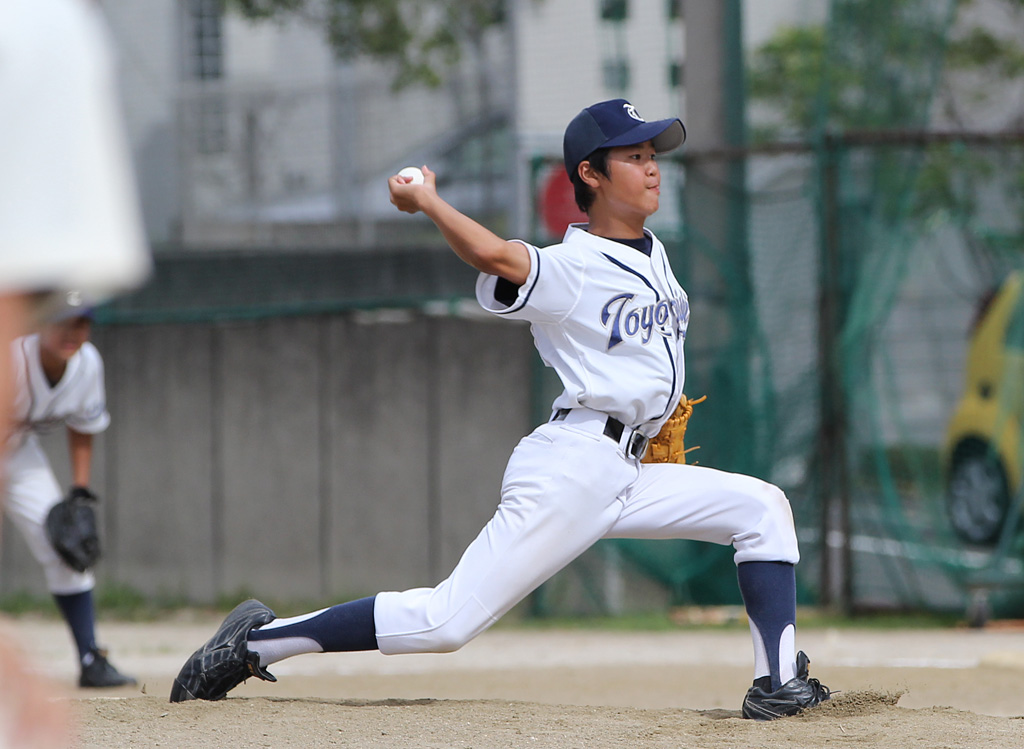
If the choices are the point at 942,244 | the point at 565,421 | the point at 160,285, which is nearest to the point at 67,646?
the point at 160,285

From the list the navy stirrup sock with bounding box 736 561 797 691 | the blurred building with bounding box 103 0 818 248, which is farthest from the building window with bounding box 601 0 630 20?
the navy stirrup sock with bounding box 736 561 797 691

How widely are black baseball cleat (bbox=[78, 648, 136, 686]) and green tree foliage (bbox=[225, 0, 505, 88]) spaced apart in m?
5.46

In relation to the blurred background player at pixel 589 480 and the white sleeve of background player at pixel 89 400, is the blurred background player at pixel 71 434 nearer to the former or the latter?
the white sleeve of background player at pixel 89 400

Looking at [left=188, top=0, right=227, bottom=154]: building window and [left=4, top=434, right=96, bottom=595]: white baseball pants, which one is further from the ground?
[left=188, top=0, right=227, bottom=154]: building window

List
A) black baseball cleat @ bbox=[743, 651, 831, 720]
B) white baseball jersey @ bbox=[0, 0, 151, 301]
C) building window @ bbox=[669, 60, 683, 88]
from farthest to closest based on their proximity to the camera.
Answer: building window @ bbox=[669, 60, 683, 88], black baseball cleat @ bbox=[743, 651, 831, 720], white baseball jersey @ bbox=[0, 0, 151, 301]

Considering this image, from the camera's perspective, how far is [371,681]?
576 centimetres

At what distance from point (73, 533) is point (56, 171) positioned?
441cm

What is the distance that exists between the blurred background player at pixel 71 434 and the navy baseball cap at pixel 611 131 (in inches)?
91.7

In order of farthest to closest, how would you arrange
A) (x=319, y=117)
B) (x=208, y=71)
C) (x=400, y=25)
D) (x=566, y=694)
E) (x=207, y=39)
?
1. (x=400, y=25)
2. (x=207, y=39)
3. (x=208, y=71)
4. (x=319, y=117)
5. (x=566, y=694)

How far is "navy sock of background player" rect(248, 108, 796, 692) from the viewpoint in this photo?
353 centimetres

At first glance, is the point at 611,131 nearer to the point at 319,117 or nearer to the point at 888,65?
the point at 888,65

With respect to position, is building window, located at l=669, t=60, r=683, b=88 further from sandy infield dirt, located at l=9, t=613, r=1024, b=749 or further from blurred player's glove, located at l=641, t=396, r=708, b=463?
blurred player's glove, located at l=641, t=396, r=708, b=463

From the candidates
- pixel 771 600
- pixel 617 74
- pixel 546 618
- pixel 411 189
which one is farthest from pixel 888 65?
pixel 411 189

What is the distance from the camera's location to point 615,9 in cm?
877
